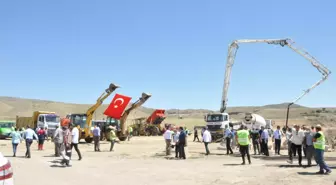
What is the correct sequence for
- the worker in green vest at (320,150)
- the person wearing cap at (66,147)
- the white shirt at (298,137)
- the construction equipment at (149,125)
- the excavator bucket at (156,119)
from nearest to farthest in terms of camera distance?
1. the worker in green vest at (320,150)
2. the person wearing cap at (66,147)
3. the white shirt at (298,137)
4. the construction equipment at (149,125)
5. the excavator bucket at (156,119)

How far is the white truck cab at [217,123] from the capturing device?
3459cm

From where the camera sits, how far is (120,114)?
34469 millimetres

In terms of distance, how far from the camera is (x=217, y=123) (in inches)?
1369

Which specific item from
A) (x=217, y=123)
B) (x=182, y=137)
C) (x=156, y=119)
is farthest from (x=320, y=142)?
(x=156, y=119)

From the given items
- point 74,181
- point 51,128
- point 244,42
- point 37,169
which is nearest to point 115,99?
point 51,128

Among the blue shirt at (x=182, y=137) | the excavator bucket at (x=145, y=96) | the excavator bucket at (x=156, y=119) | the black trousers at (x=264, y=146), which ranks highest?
the excavator bucket at (x=145, y=96)

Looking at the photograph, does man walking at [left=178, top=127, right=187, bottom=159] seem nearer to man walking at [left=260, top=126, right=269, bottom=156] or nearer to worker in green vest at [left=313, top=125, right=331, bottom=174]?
man walking at [left=260, top=126, right=269, bottom=156]

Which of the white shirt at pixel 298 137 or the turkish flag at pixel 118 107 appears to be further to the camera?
the turkish flag at pixel 118 107

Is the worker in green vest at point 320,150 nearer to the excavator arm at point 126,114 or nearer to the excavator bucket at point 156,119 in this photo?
the excavator arm at point 126,114

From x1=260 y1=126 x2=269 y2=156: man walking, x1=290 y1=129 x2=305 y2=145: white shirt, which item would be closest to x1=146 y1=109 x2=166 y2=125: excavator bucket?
x1=260 y1=126 x2=269 y2=156: man walking

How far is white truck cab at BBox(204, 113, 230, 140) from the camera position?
3459 centimetres

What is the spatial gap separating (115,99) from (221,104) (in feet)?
34.3

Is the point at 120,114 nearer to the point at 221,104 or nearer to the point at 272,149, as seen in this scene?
the point at 221,104

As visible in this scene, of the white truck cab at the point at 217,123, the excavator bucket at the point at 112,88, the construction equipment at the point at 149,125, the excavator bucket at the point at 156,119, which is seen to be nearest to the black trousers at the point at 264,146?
the white truck cab at the point at 217,123
